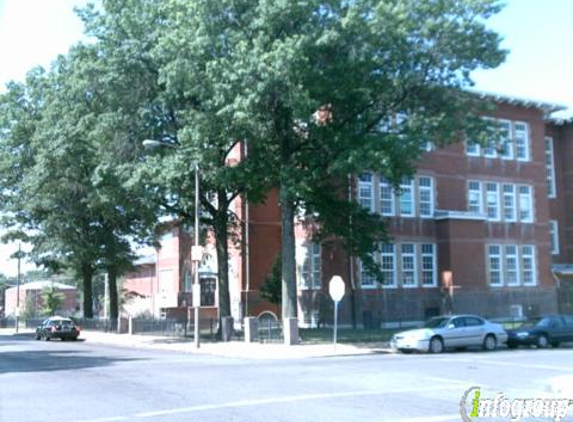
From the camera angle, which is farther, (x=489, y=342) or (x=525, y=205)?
(x=525, y=205)

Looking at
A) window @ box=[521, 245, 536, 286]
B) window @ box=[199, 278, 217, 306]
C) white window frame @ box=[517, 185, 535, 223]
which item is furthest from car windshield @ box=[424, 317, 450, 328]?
window @ box=[199, 278, 217, 306]

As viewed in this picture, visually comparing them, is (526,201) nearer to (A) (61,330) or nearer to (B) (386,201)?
(B) (386,201)

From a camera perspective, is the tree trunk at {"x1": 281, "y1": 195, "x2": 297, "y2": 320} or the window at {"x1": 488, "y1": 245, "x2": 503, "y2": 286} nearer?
the tree trunk at {"x1": 281, "y1": 195, "x2": 297, "y2": 320}

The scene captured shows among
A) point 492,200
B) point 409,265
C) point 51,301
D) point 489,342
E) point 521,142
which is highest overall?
point 521,142

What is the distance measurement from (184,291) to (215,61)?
31.9 metres

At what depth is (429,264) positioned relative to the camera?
152ft

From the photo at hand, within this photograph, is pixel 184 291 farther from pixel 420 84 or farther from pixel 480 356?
pixel 480 356

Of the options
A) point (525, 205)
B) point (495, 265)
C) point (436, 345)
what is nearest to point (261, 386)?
point (436, 345)

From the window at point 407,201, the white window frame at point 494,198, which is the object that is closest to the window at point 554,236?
the white window frame at point 494,198

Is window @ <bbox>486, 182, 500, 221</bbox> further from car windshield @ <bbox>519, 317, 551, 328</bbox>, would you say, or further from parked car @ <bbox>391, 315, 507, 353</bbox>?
parked car @ <bbox>391, 315, 507, 353</bbox>

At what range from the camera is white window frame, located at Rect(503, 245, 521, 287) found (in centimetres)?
4873

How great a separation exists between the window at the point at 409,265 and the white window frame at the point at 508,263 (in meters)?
7.58

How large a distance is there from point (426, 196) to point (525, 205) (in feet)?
29.7

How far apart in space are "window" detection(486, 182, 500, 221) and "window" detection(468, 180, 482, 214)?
2.35ft
